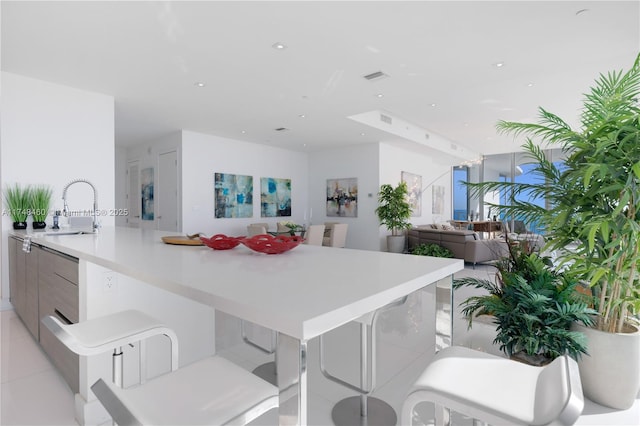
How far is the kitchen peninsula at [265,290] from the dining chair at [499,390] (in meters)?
0.23

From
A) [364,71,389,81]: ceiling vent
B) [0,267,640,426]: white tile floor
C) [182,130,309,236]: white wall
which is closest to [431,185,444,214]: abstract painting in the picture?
[182,130,309,236]: white wall

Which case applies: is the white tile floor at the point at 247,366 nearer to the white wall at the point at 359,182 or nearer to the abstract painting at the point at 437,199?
the white wall at the point at 359,182

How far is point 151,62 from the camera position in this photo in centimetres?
370

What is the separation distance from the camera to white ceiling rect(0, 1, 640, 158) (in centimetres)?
279

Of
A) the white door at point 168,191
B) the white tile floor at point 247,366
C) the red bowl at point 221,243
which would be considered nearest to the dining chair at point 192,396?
the red bowl at point 221,243

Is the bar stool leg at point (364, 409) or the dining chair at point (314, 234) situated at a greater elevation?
the dining chair at point (314, 234)

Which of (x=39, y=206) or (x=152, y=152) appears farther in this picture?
(x=152, y=152)

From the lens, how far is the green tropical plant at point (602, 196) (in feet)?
5.35

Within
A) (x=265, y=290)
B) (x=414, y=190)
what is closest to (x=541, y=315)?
(x=265, y=290)

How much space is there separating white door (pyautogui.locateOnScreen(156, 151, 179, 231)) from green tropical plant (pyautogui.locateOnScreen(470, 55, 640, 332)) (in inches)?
252

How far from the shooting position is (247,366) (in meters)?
2.42

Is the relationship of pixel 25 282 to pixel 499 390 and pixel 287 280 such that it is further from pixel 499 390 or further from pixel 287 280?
pixel 499 390

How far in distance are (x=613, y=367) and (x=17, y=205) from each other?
5.48 meters

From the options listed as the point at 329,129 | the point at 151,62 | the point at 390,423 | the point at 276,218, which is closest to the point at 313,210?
the point at 276,218
